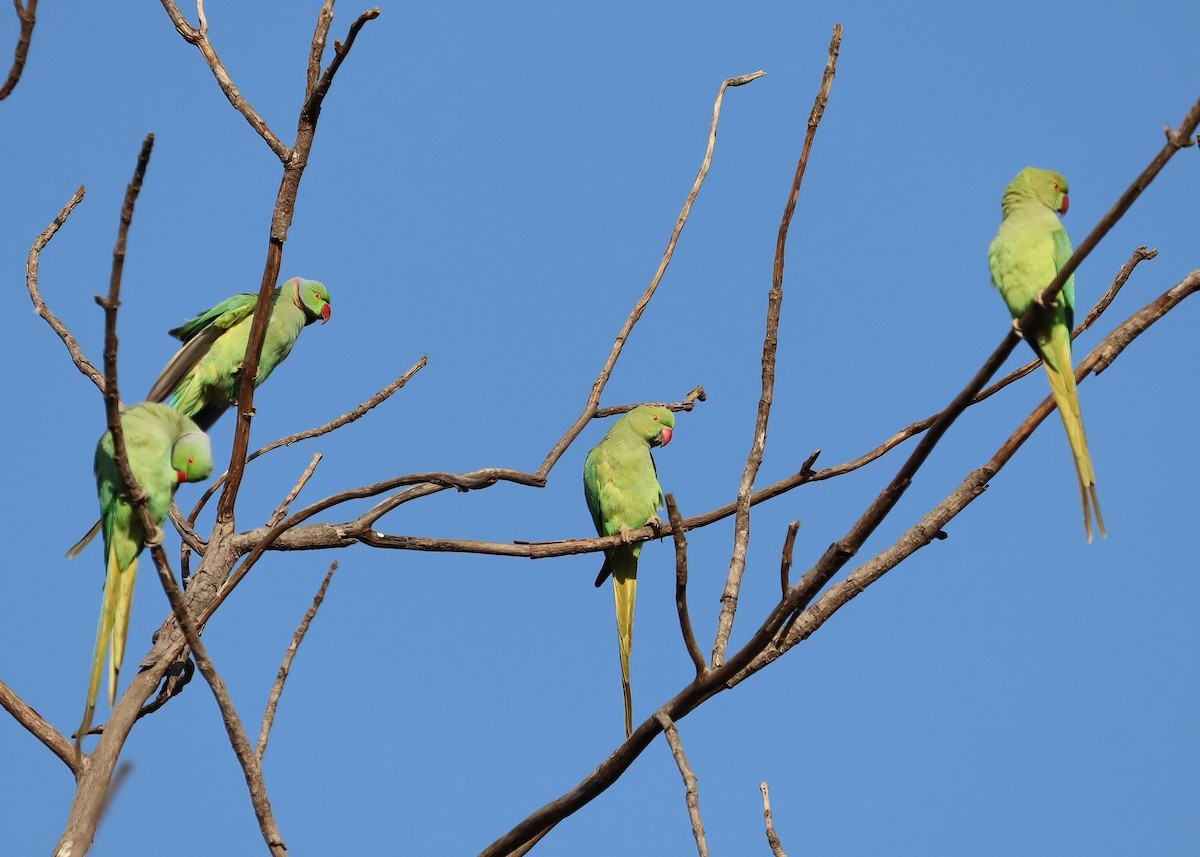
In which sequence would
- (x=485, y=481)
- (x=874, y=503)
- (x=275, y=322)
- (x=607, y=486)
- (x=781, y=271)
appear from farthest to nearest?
(x=275, y=322) → (x=607, y=486) → (x=485, y=481) → (x=781, y=271) → (x=874, y=503)

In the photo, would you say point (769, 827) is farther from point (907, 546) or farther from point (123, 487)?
point (123, 487)

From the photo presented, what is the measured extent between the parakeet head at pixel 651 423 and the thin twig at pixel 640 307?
2.17m

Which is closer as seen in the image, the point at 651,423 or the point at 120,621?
the point at 120,621

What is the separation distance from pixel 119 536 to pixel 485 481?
1211 mm

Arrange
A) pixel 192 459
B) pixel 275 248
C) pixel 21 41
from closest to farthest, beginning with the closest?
pixel 21 41, pixel 275 248, pixel 192 459

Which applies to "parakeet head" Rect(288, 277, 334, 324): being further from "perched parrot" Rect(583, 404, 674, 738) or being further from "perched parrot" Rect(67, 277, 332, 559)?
"perched parrot" Rect(583, 404, 674, 738)

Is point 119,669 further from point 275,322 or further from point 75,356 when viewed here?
point 275,322

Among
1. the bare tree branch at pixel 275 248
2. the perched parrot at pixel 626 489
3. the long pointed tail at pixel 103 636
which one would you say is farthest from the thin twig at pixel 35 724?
the perched parrot at pixel 626 489

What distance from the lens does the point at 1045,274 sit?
12.8 ft

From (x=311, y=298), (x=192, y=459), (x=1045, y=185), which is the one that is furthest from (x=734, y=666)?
(x=311, y=298)

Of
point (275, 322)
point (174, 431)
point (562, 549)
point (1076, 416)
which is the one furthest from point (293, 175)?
point (275, 322)

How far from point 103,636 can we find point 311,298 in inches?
171

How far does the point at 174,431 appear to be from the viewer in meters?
4.18

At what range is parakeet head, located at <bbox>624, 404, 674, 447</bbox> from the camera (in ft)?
20.7
